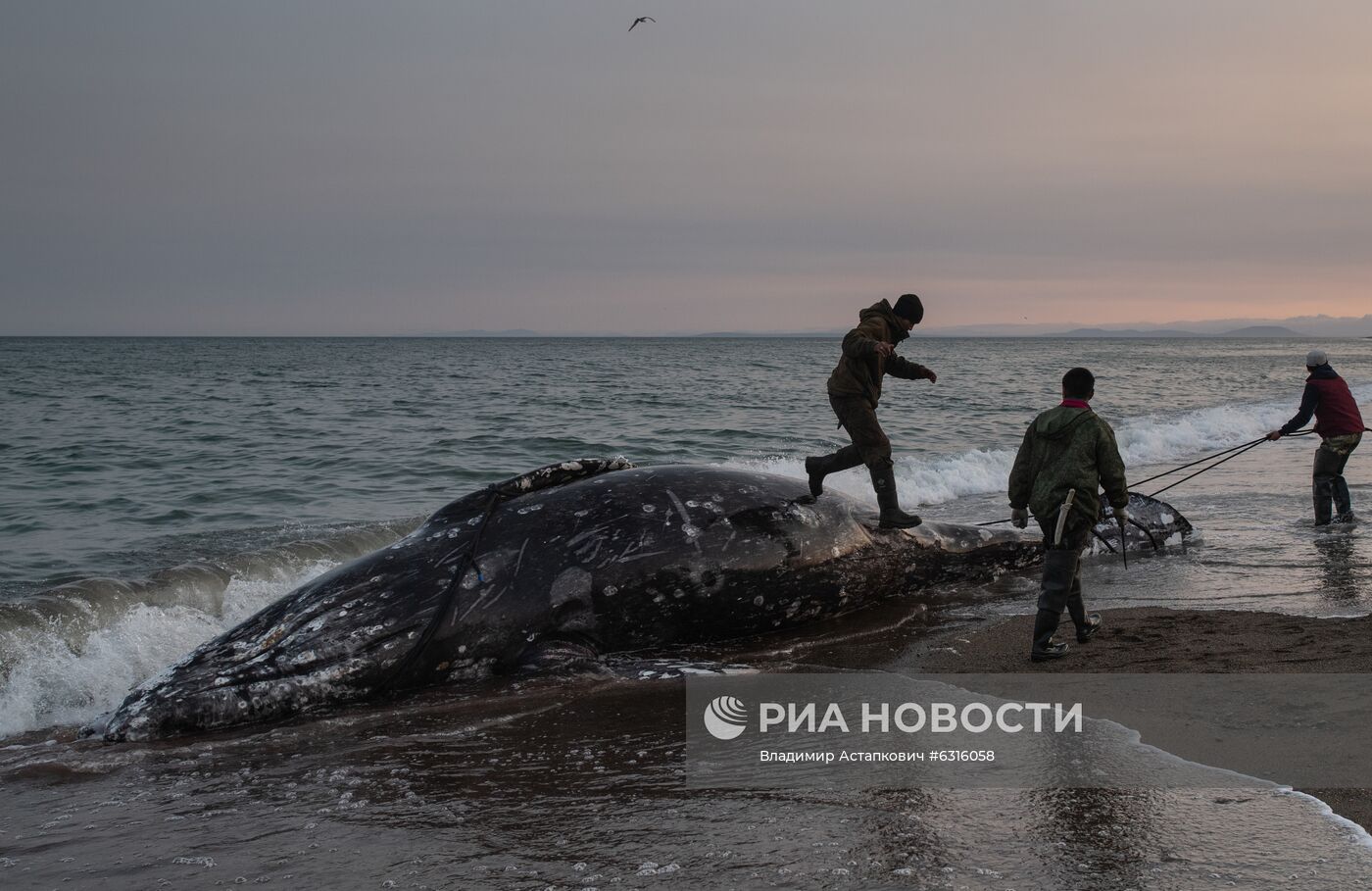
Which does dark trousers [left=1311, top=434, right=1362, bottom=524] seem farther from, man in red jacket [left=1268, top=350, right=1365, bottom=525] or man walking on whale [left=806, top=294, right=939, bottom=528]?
man walking on whale [left=806, top=294, right=939, bottom=528]

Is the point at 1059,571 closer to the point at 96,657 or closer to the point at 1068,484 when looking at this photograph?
the point at 1068,484

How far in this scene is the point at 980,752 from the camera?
16.0 feet

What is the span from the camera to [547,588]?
719 cm

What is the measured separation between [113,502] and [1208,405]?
33013 millimetres

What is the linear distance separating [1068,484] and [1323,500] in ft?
21.3

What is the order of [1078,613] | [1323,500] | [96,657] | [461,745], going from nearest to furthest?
[461,745] → [1078,613] → [96,657] → [1323,500]

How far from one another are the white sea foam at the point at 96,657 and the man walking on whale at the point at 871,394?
→ 17.6 ft

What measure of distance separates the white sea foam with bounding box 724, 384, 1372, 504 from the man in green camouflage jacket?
13.5 feet

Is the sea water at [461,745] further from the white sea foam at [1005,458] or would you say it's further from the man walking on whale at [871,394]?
the man walking on whale at [871,394]

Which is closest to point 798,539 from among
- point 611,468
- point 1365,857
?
point 611,468

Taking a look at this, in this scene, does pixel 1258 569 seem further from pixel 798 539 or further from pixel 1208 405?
pixel 1208 405

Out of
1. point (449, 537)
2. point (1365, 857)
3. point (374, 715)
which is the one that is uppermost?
point (449, 537)

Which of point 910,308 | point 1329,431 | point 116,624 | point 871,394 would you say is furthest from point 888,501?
point 1329,431

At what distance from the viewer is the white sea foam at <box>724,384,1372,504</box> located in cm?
1652
